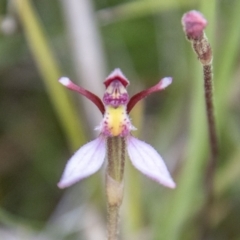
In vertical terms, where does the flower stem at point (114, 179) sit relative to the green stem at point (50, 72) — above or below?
below

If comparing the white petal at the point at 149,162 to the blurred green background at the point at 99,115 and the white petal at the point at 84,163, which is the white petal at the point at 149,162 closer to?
the white petal at the point at 84,163

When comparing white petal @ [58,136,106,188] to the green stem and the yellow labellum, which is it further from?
the green stem

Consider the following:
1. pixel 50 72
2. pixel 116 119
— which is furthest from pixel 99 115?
pixel 116 119

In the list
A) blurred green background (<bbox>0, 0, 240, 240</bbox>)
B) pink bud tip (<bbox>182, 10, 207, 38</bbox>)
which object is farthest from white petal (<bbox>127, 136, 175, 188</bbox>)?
blurred green background (<bbox>0, 0, 240, 240</bbox>)

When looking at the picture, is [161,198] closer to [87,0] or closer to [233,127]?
[233,127]

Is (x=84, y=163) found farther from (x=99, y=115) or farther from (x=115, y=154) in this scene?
(x=99, y=115)

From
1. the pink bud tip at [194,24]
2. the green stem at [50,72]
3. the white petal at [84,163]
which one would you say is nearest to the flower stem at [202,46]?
the pink bud tip at [194,24]

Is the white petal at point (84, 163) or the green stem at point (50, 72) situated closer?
the white petal at point (84, 163)

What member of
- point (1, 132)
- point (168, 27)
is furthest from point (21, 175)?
point (168, 27)
